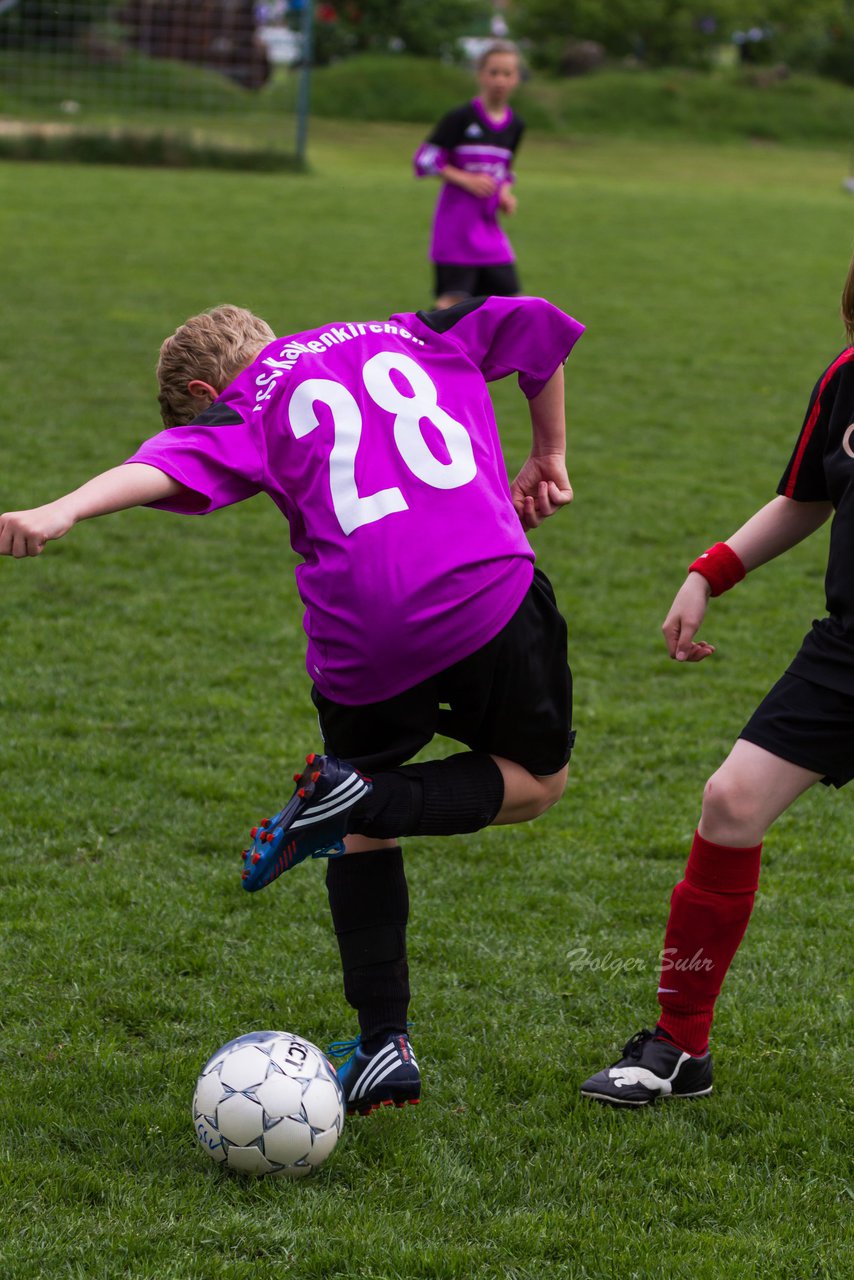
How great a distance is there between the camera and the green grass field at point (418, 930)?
8.13 feet

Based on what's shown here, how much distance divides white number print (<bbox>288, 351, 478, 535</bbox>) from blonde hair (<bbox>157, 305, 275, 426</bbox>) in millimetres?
220

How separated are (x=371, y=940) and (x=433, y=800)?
327 mm

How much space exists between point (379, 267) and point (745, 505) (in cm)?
753

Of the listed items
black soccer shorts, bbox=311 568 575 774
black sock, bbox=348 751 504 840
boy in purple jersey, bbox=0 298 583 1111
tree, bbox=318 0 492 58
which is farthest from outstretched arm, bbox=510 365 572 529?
tree, bbox=318 0 492 58

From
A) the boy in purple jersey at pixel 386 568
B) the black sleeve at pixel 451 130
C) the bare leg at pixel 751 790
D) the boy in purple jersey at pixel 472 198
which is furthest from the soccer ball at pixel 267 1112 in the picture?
the black sleeve at pixel 451 130

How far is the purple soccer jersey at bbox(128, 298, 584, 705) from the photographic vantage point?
2611mm

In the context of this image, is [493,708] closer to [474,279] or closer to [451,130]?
[474,279]

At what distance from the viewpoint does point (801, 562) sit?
676 cm

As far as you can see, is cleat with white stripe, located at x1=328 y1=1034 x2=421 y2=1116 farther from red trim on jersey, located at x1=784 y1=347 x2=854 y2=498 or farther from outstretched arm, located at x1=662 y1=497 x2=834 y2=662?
red trim on jersey, located at x1=784 y1=347 x2=854 y2=498

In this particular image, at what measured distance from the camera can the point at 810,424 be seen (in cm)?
286

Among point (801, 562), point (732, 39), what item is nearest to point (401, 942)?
point (801, 562)

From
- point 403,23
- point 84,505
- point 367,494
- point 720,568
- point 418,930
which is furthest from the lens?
point 403,23

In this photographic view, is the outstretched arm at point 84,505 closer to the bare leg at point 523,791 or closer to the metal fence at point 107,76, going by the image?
the bare leg at point 523,791

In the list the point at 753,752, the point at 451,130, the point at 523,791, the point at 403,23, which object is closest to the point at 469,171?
the point at 451,130
